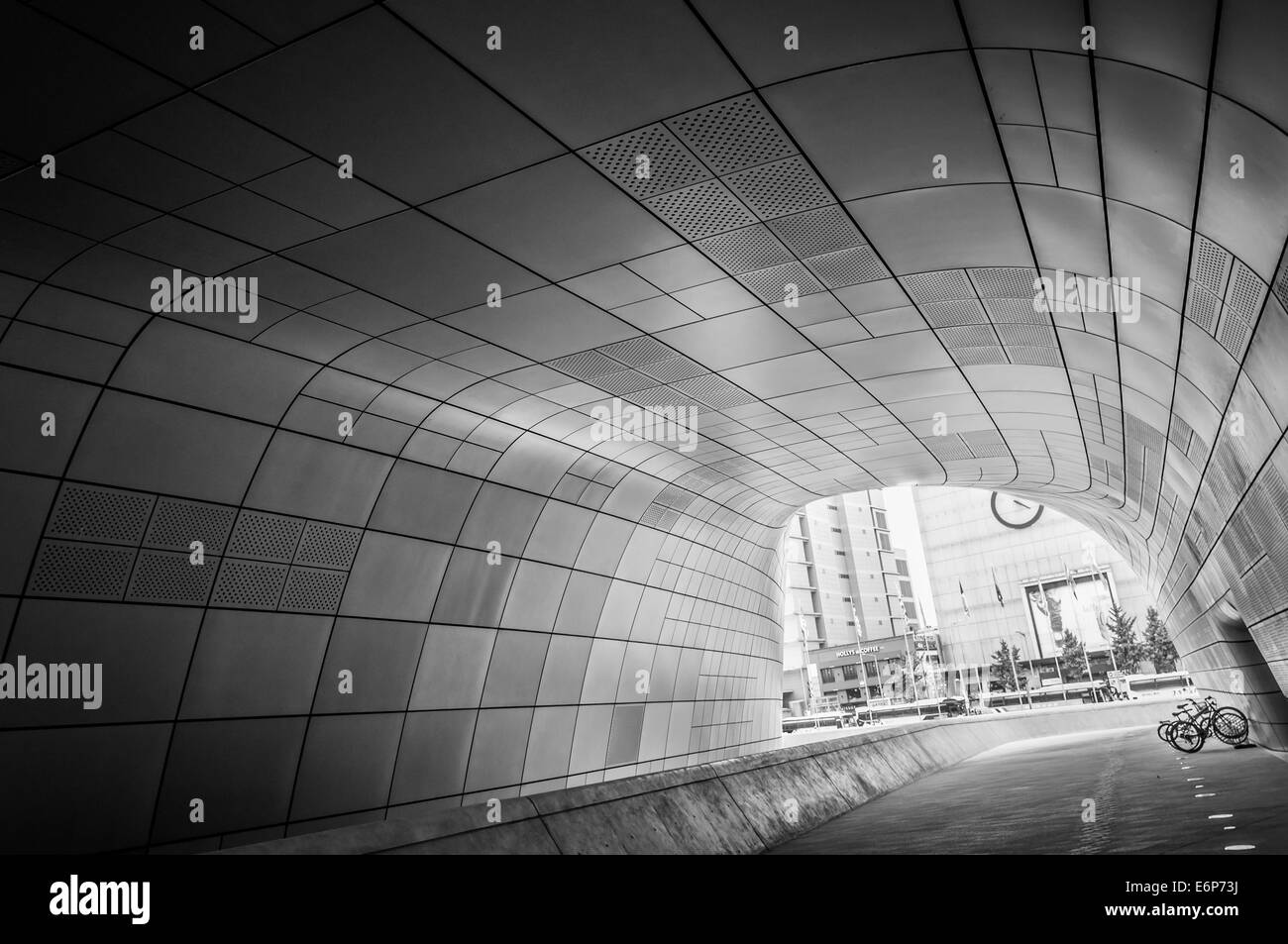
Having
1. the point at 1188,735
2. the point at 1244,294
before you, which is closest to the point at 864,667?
the point at 1188,735

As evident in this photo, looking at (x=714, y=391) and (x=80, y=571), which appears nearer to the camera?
(x=80, y=571)

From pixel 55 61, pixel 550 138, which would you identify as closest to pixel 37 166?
pixel 55 61

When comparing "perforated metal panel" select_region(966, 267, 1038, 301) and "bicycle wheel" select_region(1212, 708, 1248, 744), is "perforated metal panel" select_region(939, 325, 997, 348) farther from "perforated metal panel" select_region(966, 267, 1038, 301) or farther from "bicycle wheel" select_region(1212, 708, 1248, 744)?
"bicycle wheel" select_region(1212, 708, 1248, 744)

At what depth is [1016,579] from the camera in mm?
125000

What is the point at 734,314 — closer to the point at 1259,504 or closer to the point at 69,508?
the point at 1259,504

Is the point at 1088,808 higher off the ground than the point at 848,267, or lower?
lower

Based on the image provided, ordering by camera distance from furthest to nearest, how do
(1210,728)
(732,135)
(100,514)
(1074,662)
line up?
(1074,662)
(1210,728)
(100,514)
(732,135)

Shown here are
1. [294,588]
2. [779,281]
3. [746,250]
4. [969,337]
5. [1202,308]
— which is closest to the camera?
[1202,308]

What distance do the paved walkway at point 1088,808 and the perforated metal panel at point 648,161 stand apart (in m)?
6.91

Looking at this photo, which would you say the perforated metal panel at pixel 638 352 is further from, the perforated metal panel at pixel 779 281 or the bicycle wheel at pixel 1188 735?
the bicycle wheel at pixel 1188 735

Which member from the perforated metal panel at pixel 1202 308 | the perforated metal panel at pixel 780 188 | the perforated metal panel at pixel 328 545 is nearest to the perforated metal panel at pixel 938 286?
the perforated metal panel at pixel 780 188

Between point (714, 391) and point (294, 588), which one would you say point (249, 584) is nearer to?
point (294, 588)

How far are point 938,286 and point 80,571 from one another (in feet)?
36.6

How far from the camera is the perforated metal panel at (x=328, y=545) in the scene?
12961 millimetres
